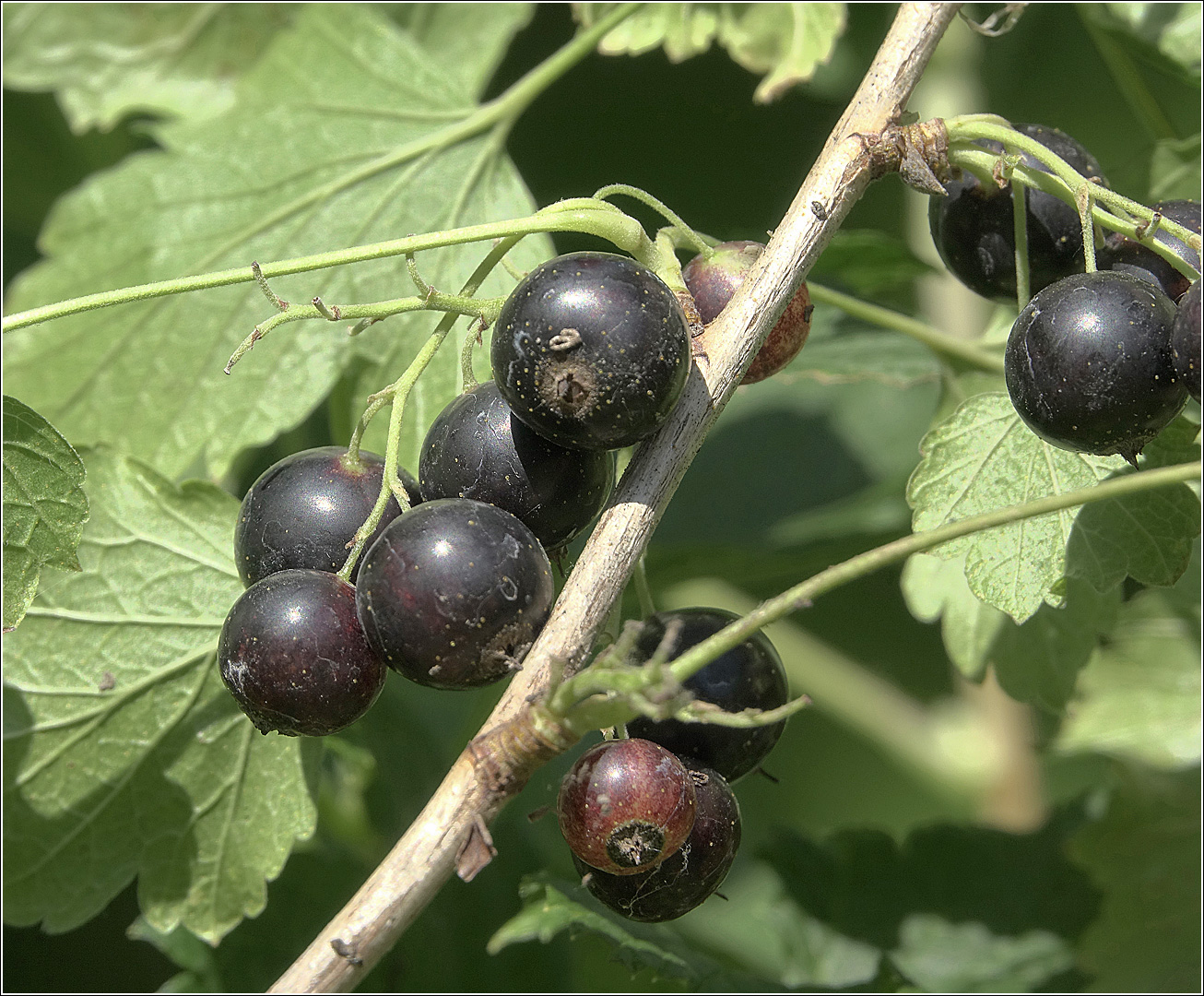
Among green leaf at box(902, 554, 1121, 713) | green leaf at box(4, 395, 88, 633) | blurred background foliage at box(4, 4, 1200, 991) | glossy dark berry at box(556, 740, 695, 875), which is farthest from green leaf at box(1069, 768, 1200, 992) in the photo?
green leaf at box(4, 395, 88, 633)

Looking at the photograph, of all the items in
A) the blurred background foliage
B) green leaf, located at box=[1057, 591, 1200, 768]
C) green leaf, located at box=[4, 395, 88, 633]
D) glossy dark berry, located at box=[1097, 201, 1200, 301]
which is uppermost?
green leaf, located at box=[4, 395, 88, 633]

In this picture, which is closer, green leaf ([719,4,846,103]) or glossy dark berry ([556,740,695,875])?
glossy dark berry ([556,740,695,875])

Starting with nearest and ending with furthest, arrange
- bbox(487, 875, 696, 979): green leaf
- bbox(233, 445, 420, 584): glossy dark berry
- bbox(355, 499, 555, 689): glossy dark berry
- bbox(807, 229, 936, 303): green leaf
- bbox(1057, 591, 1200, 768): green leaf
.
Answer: bbox(355, 499, 555, 689): glossy dark berry
bbox(233, 445, 420, 584): glossy dark berry
bbox(487, 875, 696, 979): green leaf
bbox(807, 229, 936, 303): green leaf
bbox(1057, 591, 1200, 768): green leaf

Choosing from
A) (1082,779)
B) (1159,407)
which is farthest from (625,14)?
(1082,779)

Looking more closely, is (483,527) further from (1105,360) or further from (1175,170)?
(1175,170)

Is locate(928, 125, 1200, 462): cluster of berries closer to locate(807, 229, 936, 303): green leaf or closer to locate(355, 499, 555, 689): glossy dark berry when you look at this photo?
locate(355, 499, 555, 689): glossy dark berry

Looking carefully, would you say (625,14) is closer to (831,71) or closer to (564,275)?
(831,71)
